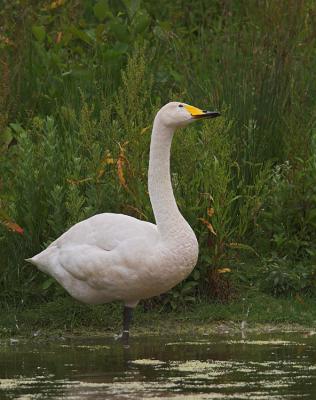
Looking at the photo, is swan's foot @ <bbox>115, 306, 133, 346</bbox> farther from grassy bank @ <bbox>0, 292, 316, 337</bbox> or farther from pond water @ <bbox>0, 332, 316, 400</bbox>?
grassy bank @ <bbox>0, 292, 316, 337</bbox>

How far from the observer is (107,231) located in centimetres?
932

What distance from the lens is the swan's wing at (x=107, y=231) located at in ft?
30.3

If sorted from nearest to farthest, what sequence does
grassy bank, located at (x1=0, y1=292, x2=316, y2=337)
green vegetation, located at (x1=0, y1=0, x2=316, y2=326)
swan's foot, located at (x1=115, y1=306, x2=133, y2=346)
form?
1. swan's foot, located at (x1=115, y1=306, x2=133, y2=346)
2. grassy bank, located at (x1=0, y1=292, x2=316, y2=337)
3. green vegetation, located at (x1=0, y1=0, x2=316, y2=326)

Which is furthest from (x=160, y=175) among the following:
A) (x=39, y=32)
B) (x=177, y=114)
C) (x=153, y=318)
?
(x=39, y=32)

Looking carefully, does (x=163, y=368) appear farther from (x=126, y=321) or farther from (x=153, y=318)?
(x=153, y=318)

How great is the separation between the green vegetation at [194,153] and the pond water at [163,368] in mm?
764

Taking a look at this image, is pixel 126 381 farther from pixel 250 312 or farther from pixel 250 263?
pixel 250 263

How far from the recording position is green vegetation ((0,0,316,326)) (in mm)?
10250

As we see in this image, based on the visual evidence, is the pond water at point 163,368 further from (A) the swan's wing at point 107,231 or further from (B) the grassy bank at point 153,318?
(A) the swan's wing at point 107,231

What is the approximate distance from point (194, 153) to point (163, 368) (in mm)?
2585

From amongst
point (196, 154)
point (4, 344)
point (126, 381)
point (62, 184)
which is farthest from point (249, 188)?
point (126, 381)

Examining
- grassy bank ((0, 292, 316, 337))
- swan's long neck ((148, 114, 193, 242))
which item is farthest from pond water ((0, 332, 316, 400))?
swan's long neck ((148, 114, 193, 242))

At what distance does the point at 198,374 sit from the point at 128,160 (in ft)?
9.08

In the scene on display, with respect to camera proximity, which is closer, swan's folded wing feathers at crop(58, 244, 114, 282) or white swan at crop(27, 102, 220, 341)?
Result: white swan at crop(27, 102, 220, 341)
